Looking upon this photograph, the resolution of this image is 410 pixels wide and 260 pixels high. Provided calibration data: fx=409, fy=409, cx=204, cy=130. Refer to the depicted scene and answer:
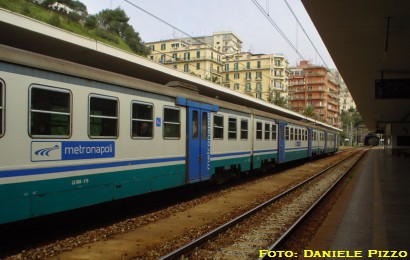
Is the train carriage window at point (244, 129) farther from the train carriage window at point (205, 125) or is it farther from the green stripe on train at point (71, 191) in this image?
the green stripe on train at point (71, 191)

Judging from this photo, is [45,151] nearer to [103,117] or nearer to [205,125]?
[103,117]

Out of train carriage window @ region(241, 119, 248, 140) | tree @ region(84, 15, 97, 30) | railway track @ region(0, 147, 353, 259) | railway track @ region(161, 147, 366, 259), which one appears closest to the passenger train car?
railway track @ region(0, 147, 353, 259)

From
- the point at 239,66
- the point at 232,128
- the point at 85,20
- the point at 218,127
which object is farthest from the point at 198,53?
the point at 218,127

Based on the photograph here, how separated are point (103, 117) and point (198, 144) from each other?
4069 millimetres

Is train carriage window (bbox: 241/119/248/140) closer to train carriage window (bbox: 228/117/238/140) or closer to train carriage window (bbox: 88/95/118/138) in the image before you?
train carriage window (bbox: 228/117/238/140)

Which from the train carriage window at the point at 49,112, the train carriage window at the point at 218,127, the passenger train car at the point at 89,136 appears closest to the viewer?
the passenger train car at the point at 89,136

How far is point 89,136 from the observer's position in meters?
7.15

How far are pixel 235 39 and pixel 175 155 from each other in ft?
387

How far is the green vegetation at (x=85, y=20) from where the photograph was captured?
4438cm

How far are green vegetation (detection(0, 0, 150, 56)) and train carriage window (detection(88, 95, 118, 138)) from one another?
1356 inches

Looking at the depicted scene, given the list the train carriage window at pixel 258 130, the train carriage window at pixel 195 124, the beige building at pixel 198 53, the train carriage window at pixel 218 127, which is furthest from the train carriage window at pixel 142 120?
the beige building at pixel 198 53

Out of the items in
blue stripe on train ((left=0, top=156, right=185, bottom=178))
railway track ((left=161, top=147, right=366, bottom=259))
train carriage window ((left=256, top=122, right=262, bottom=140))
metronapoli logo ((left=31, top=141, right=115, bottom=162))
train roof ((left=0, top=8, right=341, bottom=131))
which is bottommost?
railway track ((left=161, top=147, right=366, bottom=259))

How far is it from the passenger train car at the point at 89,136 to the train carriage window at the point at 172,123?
0.08 ft

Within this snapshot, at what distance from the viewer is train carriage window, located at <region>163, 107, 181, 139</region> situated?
961 cm
